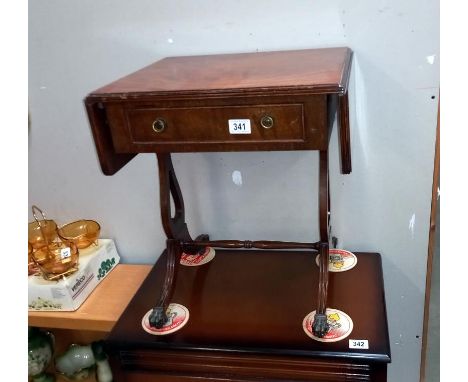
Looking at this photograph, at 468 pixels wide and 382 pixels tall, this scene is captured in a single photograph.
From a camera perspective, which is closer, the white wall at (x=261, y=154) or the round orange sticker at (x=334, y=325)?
the round orange sticker at (x=334, y=325)

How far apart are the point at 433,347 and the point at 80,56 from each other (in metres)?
1.26

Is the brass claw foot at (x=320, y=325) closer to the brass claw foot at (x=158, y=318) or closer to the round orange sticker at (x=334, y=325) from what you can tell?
the round orange sticker at (x=334, y=325)

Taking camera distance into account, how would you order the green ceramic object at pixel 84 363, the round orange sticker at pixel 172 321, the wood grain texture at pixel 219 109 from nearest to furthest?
the wood grain texture at pixel 219 109 < the round orange sticker at pixel 172 321 < the green ceramic object at pixel 84 363

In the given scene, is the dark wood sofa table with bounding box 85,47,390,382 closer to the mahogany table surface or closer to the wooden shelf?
the mahogany table surface

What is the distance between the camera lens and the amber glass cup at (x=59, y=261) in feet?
4.35

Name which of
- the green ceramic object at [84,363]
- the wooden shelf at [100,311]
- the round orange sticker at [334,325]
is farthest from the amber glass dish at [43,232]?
the round orange sticker at [334,325]

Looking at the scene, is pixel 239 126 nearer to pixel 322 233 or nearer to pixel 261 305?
pixel 322 233

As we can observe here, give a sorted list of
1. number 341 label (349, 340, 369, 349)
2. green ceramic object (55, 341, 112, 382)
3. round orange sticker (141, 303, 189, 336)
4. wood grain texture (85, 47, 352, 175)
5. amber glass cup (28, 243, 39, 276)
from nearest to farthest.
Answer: wood grain texture (85, 47, 352, 175)
number 341 label (349, 340, 369, 349)
round orange sticker (141, 303, 189, 336)
amber glass cup (28, 243, 39, 276)
green ceramic object (55, 341, 112, 382)

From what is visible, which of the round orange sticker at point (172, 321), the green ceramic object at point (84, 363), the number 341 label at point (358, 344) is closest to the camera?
the number 341 label at point (358, 344)

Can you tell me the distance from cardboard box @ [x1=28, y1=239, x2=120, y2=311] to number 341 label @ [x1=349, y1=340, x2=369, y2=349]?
2.40 ft

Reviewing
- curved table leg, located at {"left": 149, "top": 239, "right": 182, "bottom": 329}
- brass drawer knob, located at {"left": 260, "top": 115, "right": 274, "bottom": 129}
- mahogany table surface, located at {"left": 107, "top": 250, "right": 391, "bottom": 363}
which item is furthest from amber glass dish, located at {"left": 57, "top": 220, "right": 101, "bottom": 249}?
brass drawer knob, located at {"left": 260, "top": 115, "right": 274, "bottom": 129}

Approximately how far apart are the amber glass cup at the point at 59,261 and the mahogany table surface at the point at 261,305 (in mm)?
215

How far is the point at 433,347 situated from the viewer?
144 centimetres

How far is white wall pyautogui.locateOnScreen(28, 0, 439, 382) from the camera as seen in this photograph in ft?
3.74
